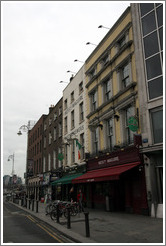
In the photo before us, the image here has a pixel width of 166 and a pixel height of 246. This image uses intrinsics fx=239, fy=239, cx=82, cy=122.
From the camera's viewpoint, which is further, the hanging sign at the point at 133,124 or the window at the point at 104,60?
the window at the point at 104,60

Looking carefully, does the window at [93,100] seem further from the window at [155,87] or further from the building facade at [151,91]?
the window at [155,87]

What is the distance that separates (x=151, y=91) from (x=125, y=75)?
393cm

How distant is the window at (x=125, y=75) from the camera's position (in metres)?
17.2

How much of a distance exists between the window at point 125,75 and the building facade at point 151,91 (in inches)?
70.5

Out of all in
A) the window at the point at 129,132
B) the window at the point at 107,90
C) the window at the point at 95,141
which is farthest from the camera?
the window at the point at 95,141

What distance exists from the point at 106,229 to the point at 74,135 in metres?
16.4

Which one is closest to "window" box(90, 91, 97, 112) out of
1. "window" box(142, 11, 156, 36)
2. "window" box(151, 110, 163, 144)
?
"window" box(142, 11, 156, 36)

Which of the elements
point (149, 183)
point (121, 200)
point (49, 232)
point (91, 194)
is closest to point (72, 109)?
point (91, 194)

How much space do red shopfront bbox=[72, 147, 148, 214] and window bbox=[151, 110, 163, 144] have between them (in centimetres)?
148

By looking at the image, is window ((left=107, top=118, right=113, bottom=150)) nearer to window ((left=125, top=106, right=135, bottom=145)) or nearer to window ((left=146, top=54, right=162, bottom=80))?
window ((left=125, top=106, right=135, bottom=145))

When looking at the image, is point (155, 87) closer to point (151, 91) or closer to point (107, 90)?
point (151, 91)

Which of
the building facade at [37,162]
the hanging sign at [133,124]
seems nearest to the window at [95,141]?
the hanging sign at [133,124]

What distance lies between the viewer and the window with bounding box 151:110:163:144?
1341 centimetres

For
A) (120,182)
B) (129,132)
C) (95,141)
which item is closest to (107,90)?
(95,141)
